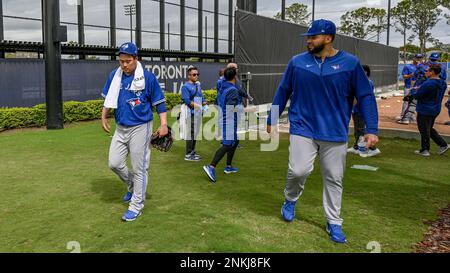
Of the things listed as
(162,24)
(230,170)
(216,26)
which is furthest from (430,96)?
(216,26)

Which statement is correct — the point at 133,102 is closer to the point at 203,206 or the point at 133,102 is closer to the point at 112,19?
the point at 203,206

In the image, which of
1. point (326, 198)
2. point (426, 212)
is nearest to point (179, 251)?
point (326, 198)

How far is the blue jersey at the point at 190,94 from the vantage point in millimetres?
8414

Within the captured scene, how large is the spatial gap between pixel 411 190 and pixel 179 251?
386cm

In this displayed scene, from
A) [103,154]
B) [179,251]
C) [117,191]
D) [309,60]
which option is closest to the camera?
[179,251]

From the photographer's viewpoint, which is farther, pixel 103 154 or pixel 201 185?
pixel 103 154

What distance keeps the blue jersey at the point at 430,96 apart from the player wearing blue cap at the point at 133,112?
5.76m

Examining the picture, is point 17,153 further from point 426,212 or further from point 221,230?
point 426,212

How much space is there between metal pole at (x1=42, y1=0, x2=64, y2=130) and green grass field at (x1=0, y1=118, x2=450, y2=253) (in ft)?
13.3

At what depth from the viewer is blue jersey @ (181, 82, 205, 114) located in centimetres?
841

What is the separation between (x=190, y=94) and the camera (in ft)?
27.9

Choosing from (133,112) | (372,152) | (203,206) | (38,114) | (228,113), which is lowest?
(203,206)

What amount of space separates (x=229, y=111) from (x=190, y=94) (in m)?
1.35

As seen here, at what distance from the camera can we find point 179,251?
13.5ft
